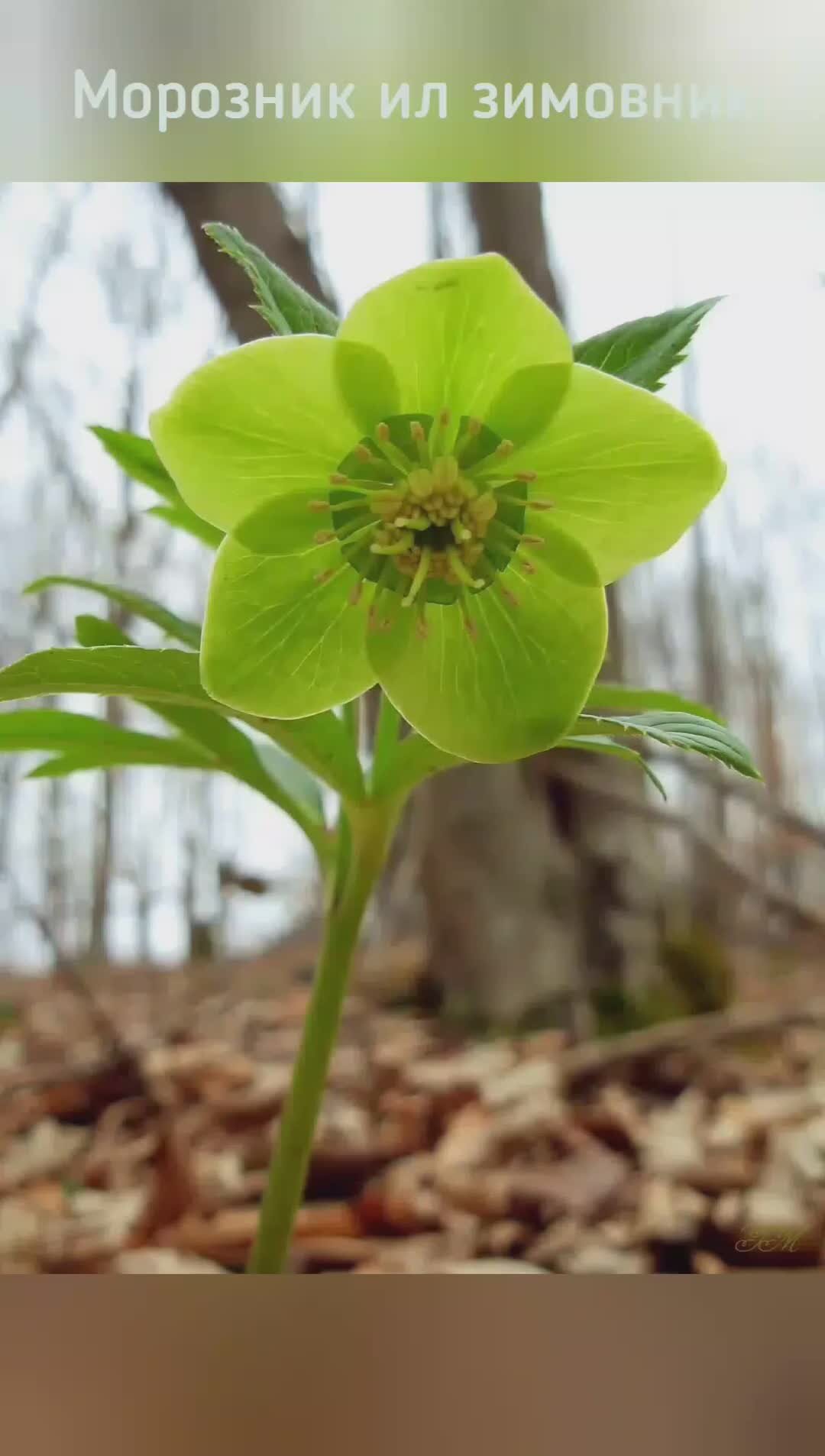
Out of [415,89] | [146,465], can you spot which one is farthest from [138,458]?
[415,89]

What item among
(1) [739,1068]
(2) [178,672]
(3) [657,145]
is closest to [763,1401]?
(1) [739,1068]

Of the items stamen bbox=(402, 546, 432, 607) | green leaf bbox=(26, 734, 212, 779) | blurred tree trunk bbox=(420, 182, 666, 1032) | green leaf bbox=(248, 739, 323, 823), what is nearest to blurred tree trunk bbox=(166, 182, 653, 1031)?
blurred tree trunk bbox=(420, 182, 666, 1032)

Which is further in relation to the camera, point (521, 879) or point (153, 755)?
point (521, 879)

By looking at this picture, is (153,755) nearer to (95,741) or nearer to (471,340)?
(95,741)

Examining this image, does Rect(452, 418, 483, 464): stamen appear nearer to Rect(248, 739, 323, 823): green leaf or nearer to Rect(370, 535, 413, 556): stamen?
Rect(370, 535, 413, 556): stamen

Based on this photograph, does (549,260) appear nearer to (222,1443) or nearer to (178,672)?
(178,672)
